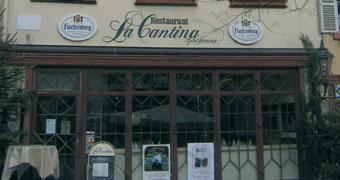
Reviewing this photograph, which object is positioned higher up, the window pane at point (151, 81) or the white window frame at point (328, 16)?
the white window frame at point (328, 16)

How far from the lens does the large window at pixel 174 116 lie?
8570 mm

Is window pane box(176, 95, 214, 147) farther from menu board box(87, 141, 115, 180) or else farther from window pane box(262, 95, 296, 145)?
menu board box(87, 141, 115, 180)

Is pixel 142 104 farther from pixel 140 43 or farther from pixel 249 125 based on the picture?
pixel 249 125

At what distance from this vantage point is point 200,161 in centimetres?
886

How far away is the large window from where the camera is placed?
857 cm

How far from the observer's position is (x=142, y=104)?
8.80 m

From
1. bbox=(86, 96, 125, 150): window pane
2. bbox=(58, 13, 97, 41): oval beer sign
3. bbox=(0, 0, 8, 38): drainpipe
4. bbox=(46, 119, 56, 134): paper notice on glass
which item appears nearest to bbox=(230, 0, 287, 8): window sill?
bbox=(58, 13, 97, 41): oval beer sign

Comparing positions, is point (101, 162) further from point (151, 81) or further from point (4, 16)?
point (4, 16)

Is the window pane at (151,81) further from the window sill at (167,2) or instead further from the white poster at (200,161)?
the window sill at (167,2)

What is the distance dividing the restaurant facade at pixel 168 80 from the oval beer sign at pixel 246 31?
0.08 ft

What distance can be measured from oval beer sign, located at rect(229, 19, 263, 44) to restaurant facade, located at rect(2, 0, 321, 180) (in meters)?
0.02

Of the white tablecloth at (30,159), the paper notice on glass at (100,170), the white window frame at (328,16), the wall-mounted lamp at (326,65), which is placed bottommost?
the paper notice on glass at (100,170)

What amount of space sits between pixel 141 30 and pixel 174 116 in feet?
7.15

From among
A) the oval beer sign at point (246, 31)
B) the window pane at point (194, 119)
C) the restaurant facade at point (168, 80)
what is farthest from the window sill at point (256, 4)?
the window pane at point (194, 119)
